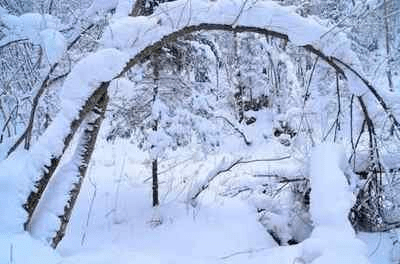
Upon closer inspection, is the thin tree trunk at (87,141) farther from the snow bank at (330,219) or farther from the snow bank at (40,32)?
the snow bank at (330,219)

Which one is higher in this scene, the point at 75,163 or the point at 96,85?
the point at 96,85

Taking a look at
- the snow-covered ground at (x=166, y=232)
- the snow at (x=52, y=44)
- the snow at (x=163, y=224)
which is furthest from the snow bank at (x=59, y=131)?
the snow at (x=163, y=224)

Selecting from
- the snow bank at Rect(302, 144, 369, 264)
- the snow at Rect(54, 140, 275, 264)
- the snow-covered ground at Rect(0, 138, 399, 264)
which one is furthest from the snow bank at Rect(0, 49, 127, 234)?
the snow bank at Rect(302, 144, 369, 264)

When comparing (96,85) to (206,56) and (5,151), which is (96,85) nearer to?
(5,151)

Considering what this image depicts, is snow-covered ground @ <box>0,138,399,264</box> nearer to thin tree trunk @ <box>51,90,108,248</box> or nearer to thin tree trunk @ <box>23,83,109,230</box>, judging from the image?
thin tree trunk @ <box>23,83,109,230</box>

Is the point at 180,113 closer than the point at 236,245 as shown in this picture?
No

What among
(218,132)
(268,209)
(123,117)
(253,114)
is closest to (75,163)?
(268,209)

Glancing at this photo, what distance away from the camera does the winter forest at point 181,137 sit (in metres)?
3.81

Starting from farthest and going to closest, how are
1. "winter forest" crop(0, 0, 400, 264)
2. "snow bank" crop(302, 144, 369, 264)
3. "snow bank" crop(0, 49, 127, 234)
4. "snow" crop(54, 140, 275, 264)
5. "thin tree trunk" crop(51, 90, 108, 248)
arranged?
"snow" crop(54, 140, 275, 264) < "thin tree trunk" crop(51, 90, 108, 248) < "winter forest" crop(0, 0, 400, 264) < "snow bank" crop(0, 49, 127, 234) < "snow bank" crop(302, 144, 369, 264)

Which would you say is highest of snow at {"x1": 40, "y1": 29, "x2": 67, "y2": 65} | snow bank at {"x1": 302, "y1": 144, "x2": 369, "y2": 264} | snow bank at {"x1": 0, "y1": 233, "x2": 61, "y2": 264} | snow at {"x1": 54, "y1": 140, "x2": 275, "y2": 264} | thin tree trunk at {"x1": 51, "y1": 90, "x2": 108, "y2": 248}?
snow at {"x1": 40, "y1": 29, "x2": 67, "y2": 65}

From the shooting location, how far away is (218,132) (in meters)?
7.94

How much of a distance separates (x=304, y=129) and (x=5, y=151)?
373cm

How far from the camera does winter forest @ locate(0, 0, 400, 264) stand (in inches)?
150

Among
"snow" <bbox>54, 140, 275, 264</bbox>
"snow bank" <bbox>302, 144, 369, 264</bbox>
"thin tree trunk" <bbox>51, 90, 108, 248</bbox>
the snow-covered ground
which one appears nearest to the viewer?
"snow bank" <bbox>302, 144, 369, 264</bbox>
